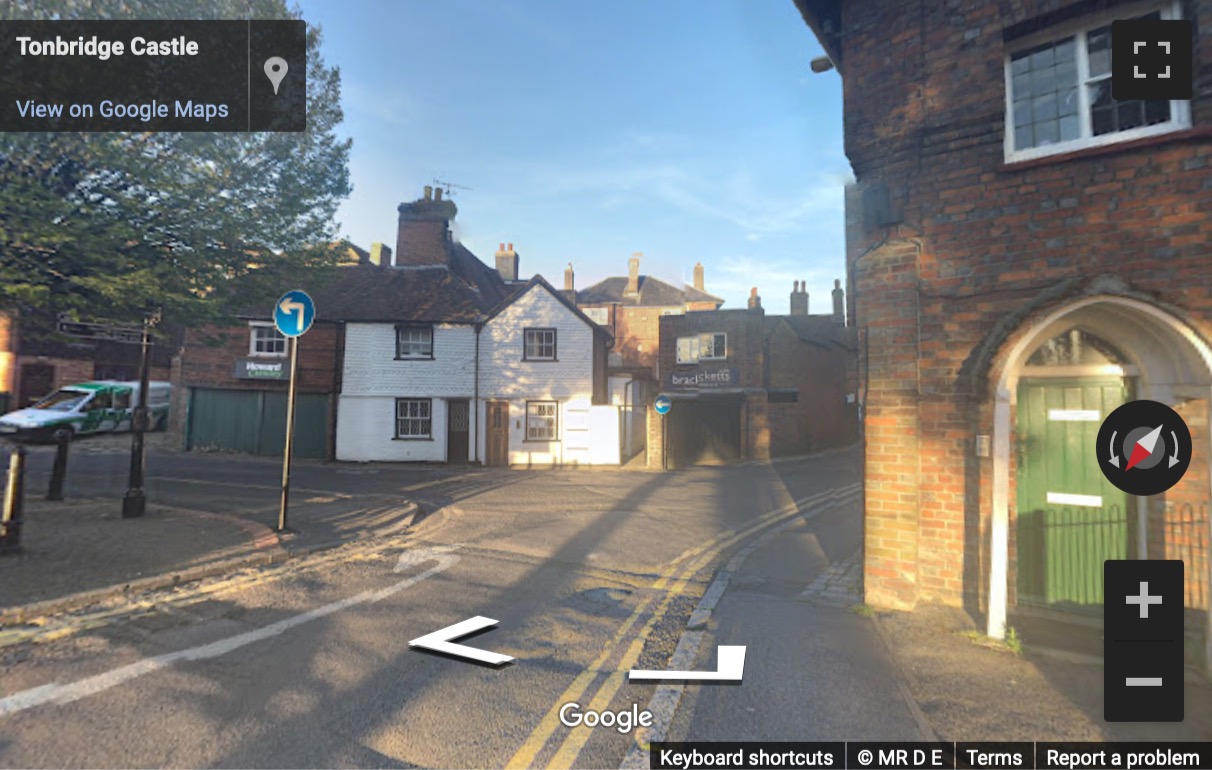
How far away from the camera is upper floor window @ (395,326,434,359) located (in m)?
22.4

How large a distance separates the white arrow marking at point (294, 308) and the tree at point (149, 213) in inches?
74.0

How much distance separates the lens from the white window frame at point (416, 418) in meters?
21.9

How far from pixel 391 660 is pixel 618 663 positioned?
5.81 ft

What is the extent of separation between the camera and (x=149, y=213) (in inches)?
355

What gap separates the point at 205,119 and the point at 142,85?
886 mm

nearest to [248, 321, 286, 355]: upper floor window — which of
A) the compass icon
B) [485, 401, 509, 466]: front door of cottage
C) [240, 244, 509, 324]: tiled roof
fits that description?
[240, 244, 509, 324]: tiled roof

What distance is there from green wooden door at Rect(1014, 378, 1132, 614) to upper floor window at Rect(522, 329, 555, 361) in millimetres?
18135

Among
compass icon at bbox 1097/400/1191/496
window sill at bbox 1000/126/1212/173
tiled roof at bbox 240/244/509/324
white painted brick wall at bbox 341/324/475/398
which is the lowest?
compass icon at bbox 1097/400/1191/496

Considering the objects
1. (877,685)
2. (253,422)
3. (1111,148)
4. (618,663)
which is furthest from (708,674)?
(253,422)

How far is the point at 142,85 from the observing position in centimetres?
855

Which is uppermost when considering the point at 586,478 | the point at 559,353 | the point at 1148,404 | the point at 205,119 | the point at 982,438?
the point at 205,119

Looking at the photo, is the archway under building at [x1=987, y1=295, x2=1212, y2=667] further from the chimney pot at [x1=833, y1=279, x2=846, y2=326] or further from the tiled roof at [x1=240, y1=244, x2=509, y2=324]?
the chimney pot at [x1=833, y1=279, x2=846, y2=326]

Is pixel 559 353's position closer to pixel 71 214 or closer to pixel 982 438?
pixel 71 214

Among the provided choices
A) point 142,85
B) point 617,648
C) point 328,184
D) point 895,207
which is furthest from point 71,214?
point 895,207
